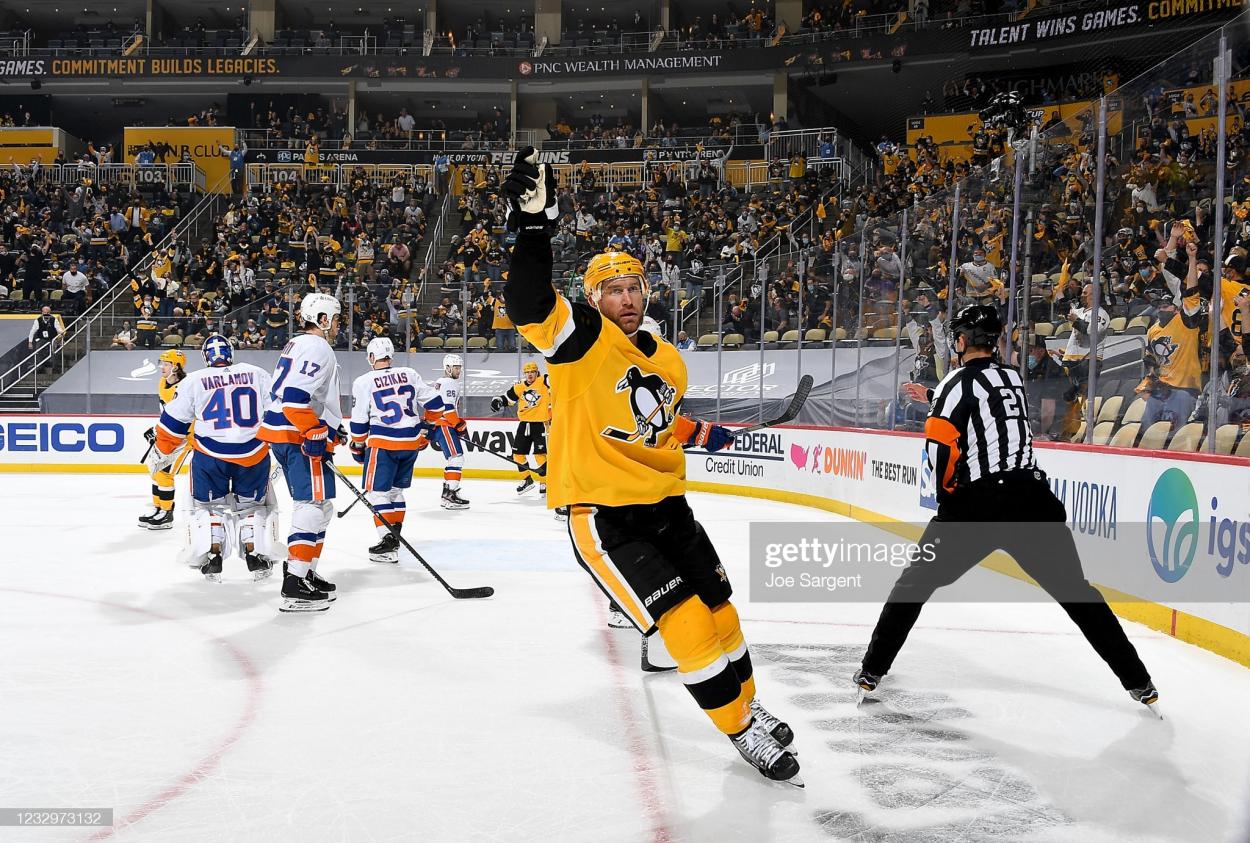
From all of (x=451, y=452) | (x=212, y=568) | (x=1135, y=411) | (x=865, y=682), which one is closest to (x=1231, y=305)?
(x=1135, y=411)

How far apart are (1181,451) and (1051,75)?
2256 cm

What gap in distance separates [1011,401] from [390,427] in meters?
5.00

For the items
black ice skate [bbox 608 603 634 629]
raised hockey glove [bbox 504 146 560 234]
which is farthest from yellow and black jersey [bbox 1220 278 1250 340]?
raised hockey glove [bbox 504 146 560 234]

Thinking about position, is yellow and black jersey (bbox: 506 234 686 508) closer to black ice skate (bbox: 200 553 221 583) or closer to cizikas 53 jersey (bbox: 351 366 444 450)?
black ice skate (bbox: 200 553 221 583)

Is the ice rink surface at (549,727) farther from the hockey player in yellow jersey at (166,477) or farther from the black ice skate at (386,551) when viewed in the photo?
the hockey player in yellow jersey at (166,477)

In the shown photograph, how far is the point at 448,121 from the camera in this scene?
32.4 m

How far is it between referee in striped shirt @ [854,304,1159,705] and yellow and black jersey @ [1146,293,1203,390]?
6.63ft

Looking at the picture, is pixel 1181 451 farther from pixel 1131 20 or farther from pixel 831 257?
pixel 1131 20

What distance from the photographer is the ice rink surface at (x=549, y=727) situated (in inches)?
113

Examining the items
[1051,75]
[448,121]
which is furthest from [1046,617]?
[448,121]

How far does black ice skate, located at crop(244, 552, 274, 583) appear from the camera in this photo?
670cm

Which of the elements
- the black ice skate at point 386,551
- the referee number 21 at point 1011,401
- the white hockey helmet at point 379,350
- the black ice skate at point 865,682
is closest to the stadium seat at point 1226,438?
the referee number 21 at point 1011,401

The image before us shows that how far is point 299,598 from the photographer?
5.77 metres

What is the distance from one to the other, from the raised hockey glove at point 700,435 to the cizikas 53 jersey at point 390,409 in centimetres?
444
